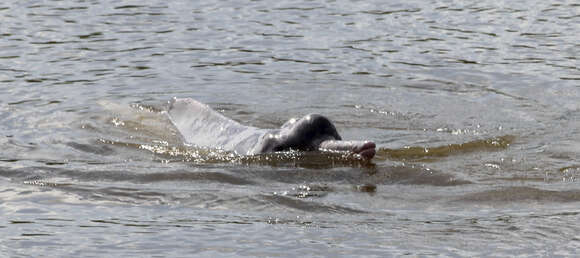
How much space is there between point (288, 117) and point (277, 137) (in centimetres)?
227

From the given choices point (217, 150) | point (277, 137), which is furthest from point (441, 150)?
point (217, 150)

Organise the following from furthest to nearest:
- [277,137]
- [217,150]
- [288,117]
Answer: [288,117], [217,150], [277,137]

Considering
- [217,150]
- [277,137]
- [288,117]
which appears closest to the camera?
[277,137]

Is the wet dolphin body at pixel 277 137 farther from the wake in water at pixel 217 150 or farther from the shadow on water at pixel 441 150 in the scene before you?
the shadow on water at pixel 441 150

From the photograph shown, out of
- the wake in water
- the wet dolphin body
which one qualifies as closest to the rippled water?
the wake in water

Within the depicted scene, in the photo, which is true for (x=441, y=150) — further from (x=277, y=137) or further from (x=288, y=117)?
(x=288, y=117)

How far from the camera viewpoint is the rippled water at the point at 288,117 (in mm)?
6922

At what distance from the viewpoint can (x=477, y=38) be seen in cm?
1509

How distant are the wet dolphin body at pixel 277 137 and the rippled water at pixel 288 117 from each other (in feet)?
0.49

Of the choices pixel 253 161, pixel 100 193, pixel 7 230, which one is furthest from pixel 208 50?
pixel 7 230

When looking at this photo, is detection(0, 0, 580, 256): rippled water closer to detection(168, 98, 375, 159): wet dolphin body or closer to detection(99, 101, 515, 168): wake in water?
detection(99, 101, 515, 168): wake in water

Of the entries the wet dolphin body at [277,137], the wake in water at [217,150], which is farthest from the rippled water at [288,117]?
the wet dolphin body at [277,137]

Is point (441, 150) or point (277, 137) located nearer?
point (277, 137)

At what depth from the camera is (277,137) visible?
9.15 meters
